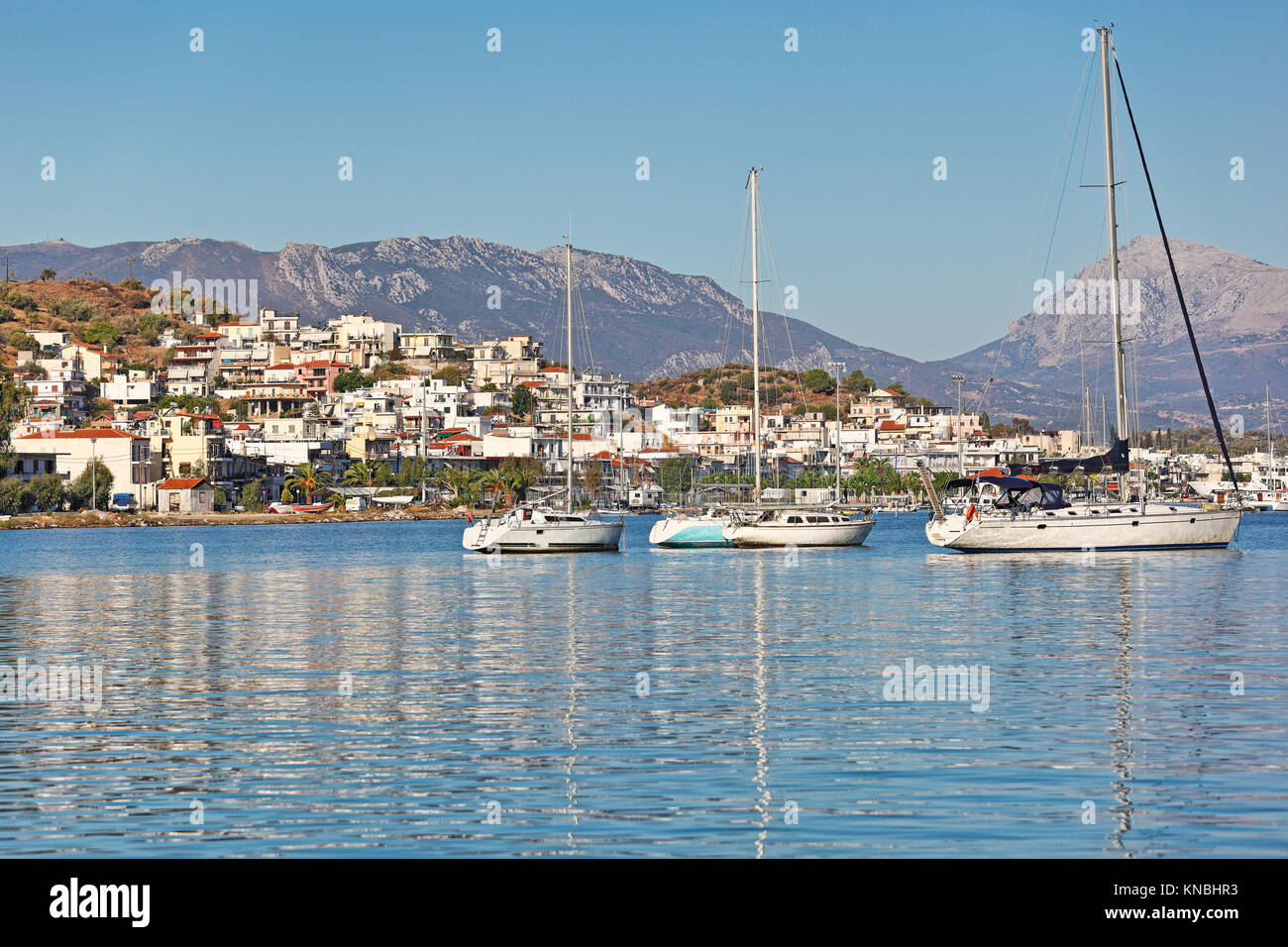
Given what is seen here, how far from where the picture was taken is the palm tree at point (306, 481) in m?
158

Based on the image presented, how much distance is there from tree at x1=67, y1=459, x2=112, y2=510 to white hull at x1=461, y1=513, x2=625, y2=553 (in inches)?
3310

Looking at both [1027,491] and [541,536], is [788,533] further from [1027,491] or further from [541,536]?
[541,536]

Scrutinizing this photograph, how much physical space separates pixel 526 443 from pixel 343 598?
134 metres

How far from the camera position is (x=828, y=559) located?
60031 mm

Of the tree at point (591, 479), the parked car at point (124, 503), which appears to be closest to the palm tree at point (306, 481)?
the parked car at point (124, 503)

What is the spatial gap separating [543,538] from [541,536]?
12 cm

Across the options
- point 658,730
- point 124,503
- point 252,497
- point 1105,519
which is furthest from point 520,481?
point 658,730

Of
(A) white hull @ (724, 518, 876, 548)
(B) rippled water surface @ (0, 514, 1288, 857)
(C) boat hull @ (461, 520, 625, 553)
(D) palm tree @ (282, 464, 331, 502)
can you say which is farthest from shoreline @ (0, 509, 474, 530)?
(B) rippled water surface @ (0, 514, 1288, 857)

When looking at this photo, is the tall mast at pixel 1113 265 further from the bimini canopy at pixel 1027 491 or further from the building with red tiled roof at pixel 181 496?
the building with red tiled roof at pixel 181 496

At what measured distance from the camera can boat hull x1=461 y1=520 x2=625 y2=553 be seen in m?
66.9

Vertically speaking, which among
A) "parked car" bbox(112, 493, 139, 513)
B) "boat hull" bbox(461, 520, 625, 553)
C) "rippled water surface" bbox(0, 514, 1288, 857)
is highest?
"parked car" bbox(112, 493, 139, 513)

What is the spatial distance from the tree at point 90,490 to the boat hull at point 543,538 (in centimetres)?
8382

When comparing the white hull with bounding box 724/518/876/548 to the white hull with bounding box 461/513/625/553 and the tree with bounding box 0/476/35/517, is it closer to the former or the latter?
the white hull with bounding box 461/513/625/553
